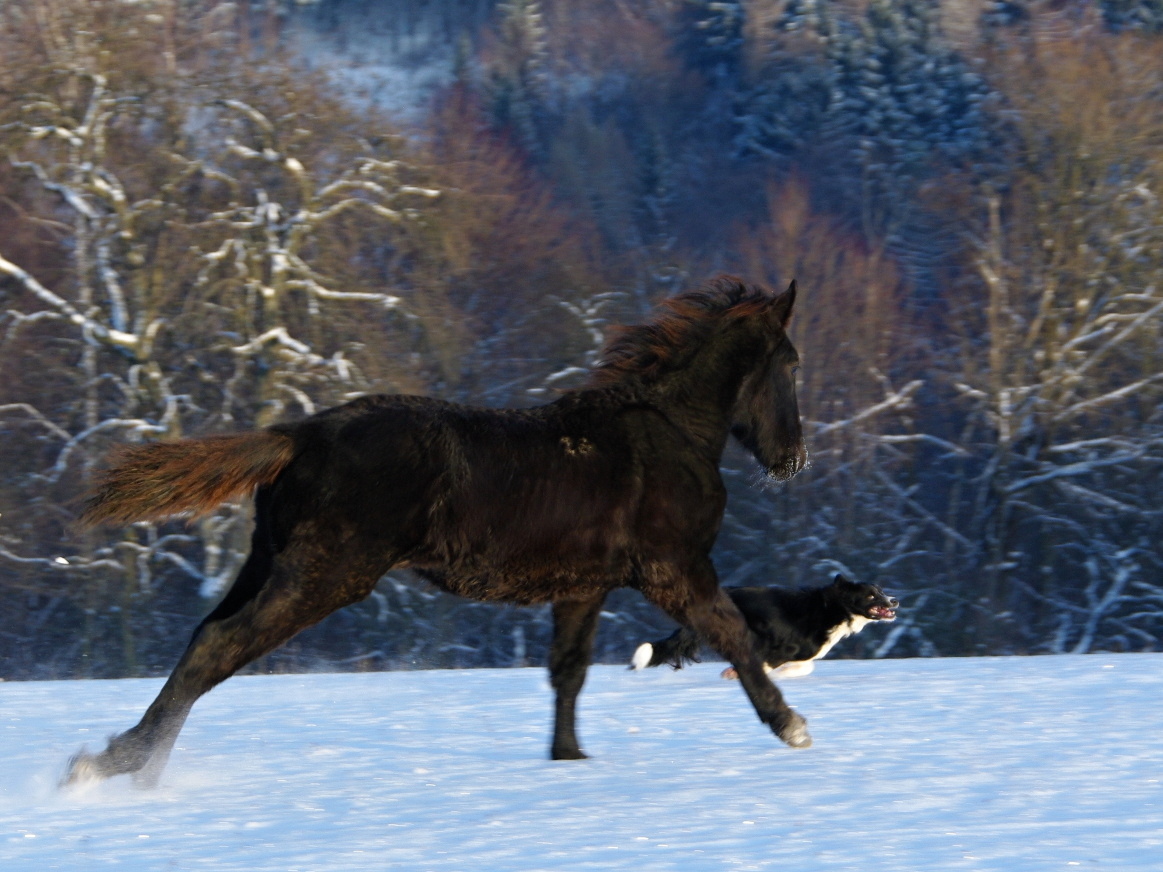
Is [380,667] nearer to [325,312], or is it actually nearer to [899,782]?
[325,312]

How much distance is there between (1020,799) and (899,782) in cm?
50

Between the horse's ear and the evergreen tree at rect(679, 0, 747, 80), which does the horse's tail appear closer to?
the horse's ear

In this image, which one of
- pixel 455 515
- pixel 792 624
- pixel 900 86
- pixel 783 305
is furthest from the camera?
pixel 900 86

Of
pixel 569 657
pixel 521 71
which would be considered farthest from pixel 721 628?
pixel 521 71

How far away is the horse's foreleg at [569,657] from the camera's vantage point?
21.2ft

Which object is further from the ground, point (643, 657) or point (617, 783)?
point (617, 783)

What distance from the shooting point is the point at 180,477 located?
237 inches

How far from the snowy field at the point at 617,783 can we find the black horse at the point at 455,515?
0.41m

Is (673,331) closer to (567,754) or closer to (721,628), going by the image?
(721,628)

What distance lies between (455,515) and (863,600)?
533 cm

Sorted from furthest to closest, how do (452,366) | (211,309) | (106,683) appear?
(452,366)
(211,309)
(106,683)

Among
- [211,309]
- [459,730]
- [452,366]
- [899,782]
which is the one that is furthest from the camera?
[452,366]

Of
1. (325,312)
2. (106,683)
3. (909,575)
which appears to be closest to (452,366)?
(325,312)

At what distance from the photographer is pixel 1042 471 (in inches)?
1030
